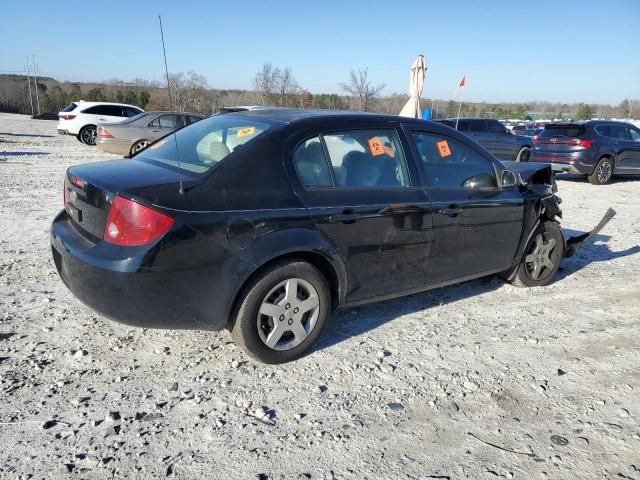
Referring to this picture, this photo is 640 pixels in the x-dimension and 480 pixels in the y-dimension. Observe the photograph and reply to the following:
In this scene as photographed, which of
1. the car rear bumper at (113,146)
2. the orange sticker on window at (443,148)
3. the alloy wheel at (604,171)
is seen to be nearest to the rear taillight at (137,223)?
the orange sticker on window at (443,148)

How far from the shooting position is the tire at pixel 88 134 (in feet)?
59.2

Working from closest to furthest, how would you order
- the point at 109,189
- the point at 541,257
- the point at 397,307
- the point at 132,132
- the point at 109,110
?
the point at 109,189, the point at 397,307, the point at 541,257, the point at 132,132, the point at 109,110

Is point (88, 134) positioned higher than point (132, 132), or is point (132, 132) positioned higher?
point (132, 132)

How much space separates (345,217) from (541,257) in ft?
8.73

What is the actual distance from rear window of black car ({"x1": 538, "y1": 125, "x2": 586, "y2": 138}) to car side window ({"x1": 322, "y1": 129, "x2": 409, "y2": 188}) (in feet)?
36.4

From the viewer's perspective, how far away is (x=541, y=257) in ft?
16.1

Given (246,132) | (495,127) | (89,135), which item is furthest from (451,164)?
(89,135)

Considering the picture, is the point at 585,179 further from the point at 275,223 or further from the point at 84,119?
A: the point at 84,119

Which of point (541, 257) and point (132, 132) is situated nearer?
point (541, 257)

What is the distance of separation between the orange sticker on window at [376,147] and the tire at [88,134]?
56.0ft

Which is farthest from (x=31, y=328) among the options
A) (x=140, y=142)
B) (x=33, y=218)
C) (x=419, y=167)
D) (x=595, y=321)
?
(x=140, y=142)

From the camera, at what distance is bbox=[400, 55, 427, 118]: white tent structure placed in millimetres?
14391

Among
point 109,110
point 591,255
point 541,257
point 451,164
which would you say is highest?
point 109,110

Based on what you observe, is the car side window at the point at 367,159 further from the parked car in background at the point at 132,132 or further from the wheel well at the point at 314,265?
the parked car in background at the point at 132,132
